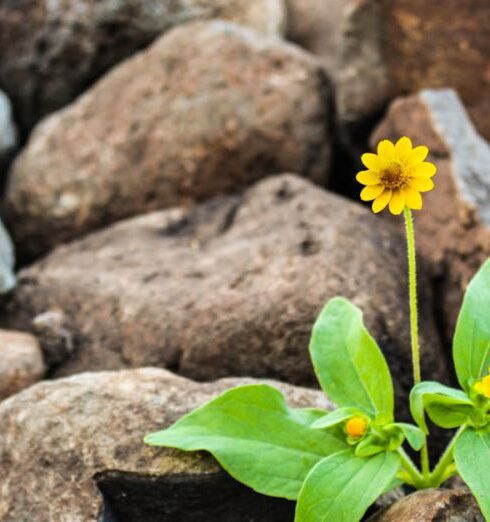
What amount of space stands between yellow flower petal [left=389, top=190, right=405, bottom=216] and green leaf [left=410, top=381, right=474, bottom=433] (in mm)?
394

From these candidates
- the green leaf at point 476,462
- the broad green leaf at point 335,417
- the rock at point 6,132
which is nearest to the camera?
the green leaf at point 476,462

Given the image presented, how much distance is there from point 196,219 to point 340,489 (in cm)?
190

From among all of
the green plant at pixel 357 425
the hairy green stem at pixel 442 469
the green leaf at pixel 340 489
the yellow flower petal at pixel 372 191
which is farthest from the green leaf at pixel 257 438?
the yellow flower petal at pixel 372 191

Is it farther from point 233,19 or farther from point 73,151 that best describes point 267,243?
point 233,19

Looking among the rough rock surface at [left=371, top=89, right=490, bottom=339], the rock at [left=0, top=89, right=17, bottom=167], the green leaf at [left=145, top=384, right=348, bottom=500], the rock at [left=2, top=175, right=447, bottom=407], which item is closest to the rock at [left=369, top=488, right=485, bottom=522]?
the green leaf at [left=145, top=384, right=348, bottom=500]

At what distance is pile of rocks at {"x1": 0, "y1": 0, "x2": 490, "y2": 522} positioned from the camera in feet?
6.93

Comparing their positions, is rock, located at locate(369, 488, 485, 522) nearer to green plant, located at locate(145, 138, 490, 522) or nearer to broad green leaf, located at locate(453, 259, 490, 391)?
green plant, located at locate(145, 138, 490, 522)

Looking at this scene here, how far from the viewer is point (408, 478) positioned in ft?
6.75

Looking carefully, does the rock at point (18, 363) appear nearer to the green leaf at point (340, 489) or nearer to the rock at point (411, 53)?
the green leaf at point (340, 489)

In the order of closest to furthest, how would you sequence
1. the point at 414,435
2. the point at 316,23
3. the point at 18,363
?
the point at 414,435
the point at 18,363
the point at 316,23

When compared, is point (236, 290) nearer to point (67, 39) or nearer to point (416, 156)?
point (416, 156)

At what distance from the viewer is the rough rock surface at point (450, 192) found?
9.56 feet

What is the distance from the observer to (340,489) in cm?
186

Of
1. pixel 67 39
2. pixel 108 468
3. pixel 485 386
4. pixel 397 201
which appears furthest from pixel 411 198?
pixel 67 39
